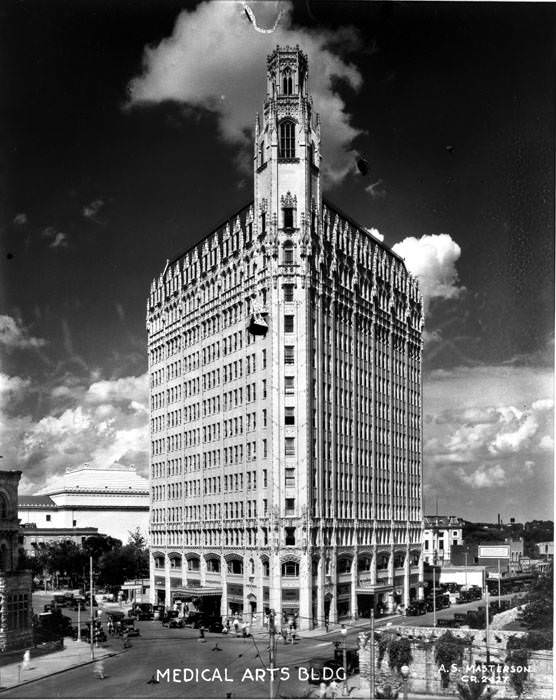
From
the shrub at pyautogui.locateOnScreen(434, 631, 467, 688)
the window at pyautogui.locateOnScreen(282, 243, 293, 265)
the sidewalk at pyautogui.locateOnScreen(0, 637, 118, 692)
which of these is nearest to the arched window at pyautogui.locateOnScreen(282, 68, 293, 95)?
the window at pyautogui.locateOnScreen(282, 243, 293, 265)

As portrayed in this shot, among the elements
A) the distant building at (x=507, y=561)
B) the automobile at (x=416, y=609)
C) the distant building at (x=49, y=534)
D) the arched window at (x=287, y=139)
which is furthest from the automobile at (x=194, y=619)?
the distant building at (x=49, y=534)

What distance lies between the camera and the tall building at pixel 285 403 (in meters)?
90.5

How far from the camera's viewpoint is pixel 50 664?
202ft

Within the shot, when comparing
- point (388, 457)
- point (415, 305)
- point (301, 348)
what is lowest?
point (388, 457)

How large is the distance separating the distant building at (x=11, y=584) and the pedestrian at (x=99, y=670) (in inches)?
245

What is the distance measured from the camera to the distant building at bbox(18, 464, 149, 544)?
170 meters

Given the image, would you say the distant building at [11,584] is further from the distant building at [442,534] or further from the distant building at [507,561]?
the distant building at [442,534]

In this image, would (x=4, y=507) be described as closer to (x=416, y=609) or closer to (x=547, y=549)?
(x=416, y=609)

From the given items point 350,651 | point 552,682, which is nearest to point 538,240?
point 552,682

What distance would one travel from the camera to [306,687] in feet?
172

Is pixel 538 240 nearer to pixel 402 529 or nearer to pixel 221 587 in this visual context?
pixel 221 587

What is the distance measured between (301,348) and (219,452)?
18827 mm

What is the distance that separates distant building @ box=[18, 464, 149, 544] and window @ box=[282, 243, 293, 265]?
91.5m

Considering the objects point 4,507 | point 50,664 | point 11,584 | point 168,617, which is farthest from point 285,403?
point 50,664
